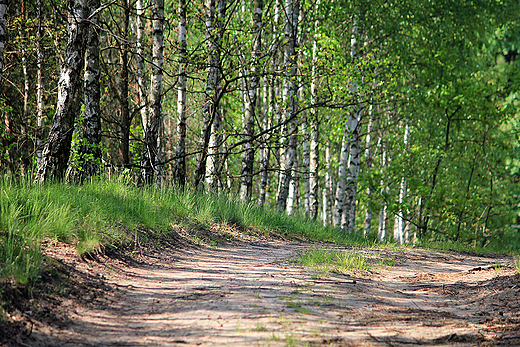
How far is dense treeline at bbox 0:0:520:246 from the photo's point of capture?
8289mm

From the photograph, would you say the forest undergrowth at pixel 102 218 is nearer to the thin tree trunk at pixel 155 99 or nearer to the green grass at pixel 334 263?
the green grass at pixel 334 263

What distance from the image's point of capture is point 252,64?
9.66 metres

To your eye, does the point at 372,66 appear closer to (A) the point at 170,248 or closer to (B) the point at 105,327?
(A) the point at 170,248

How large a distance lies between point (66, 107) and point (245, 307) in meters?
5.14

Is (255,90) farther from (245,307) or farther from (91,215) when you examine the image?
(245,307)

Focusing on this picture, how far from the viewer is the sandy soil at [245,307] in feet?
9.86

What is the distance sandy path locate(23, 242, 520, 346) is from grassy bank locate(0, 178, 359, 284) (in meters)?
0.49

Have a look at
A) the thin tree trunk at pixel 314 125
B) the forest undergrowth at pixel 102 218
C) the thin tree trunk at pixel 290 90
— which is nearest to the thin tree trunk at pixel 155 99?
the forest undergrowth at pixel 102 218

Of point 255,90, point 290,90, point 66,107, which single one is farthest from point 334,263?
point 290,90

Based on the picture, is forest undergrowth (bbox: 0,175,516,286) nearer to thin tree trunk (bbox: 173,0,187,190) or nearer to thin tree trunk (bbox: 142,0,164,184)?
thin tree trunk (bbox: 173,0,187,190)

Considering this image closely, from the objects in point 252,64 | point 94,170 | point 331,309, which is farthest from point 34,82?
point 331,309

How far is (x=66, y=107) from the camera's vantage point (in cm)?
708

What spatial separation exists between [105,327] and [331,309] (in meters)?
1.88

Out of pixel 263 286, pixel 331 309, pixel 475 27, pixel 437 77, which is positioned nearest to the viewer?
pixel 331 309
